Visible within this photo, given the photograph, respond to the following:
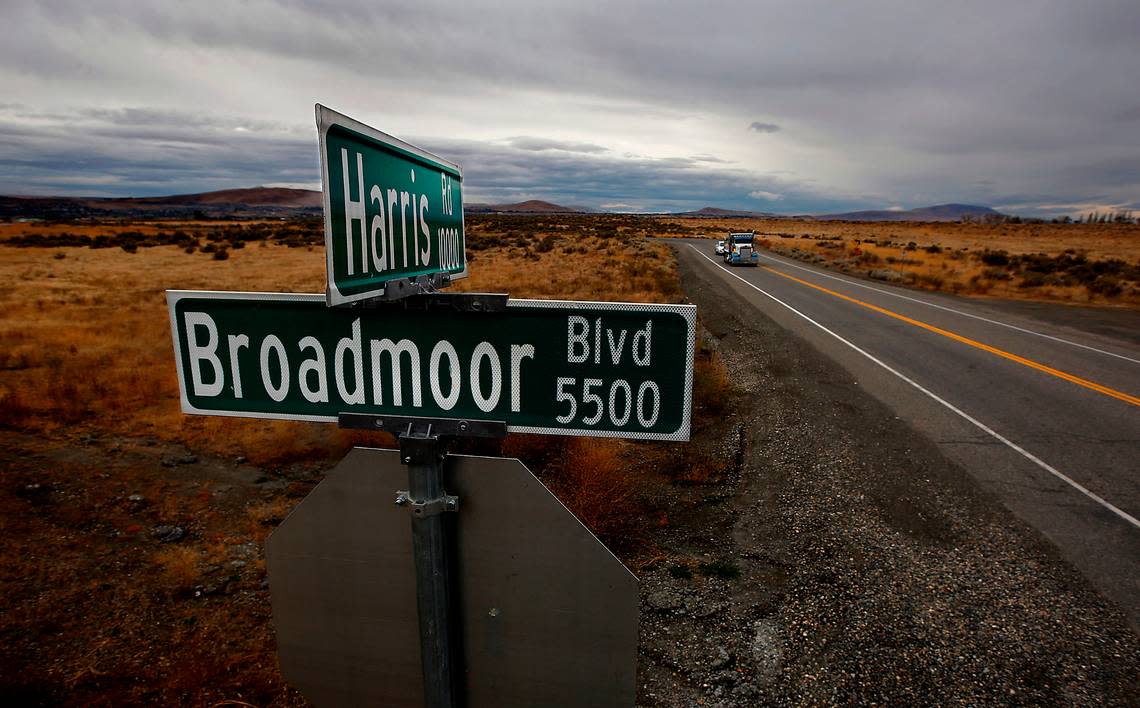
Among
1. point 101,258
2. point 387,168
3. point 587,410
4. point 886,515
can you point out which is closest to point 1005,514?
point 886,515

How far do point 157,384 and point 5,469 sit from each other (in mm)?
3493

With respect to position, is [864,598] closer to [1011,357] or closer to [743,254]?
[1011,357]

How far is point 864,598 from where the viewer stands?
15.3ft

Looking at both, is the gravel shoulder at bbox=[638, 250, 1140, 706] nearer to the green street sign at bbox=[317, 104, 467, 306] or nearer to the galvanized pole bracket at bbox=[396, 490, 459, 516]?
the galvanized pole bracket at bbox=[396, 490, 459, 516]

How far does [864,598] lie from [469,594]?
172 inches

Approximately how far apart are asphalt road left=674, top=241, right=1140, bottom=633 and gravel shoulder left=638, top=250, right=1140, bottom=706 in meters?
0.48

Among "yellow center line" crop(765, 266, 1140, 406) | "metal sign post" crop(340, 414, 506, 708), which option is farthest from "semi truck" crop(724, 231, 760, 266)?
"metal sign post" crop(340, 414, 506, 708)

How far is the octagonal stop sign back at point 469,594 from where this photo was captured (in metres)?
1.40

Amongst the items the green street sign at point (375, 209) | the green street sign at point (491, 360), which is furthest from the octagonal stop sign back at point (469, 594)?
the green street sign at point (375, 209)

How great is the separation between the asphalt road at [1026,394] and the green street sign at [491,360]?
5.43 metres

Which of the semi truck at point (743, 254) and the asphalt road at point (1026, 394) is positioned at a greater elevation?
the semi truck at point (743, 254)

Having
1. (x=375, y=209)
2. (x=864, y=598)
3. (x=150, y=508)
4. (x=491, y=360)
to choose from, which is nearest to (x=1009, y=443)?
(x=864, y=598)

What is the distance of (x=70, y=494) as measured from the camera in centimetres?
607

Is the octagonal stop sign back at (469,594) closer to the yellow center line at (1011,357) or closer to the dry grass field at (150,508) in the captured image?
the dry grass field at (150,508)
